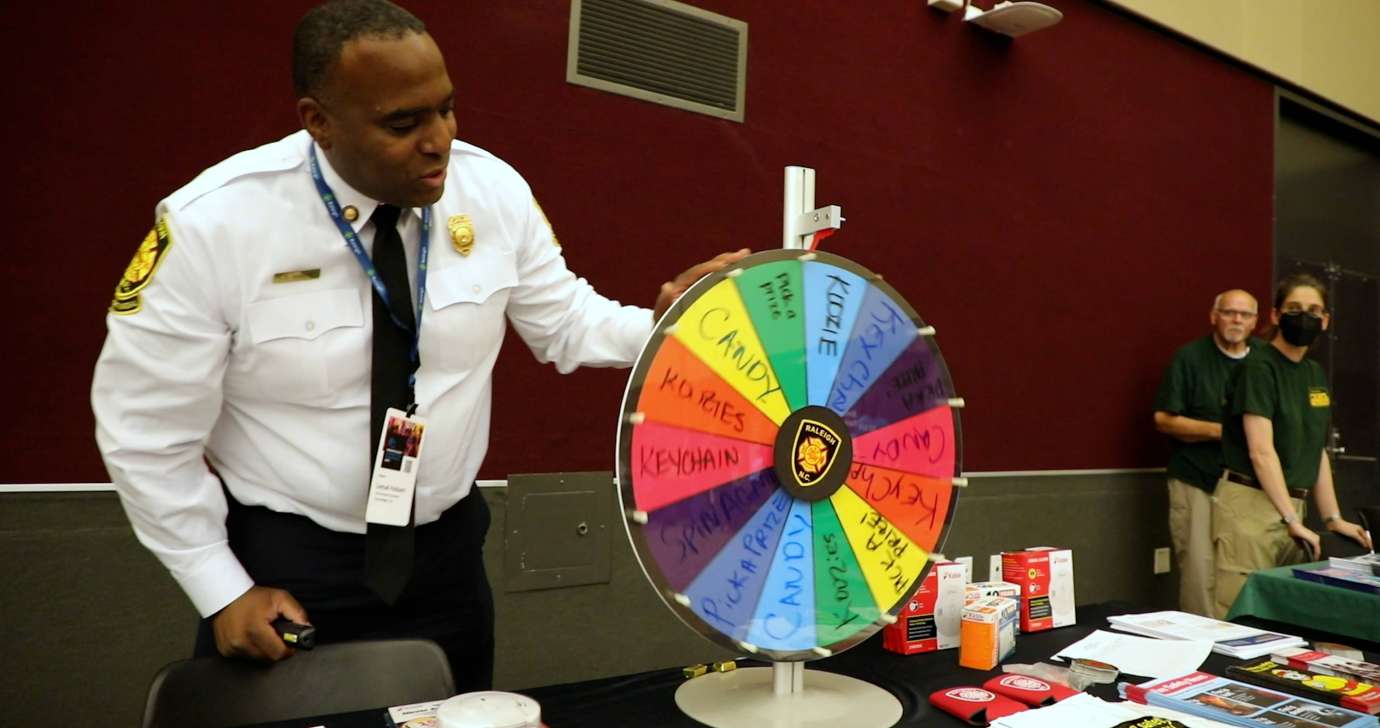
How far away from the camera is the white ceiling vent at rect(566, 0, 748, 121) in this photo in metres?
2.91

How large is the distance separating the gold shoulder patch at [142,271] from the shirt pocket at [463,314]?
0.34 m

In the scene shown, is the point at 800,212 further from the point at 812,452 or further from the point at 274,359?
the point at 274,359

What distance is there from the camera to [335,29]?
3.83ft

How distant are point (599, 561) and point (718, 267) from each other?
201 cm

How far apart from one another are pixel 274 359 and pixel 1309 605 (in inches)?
86.1

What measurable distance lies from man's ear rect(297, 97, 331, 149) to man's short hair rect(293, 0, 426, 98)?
0.01 metres

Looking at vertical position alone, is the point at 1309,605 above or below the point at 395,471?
below

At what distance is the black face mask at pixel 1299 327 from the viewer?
329cm

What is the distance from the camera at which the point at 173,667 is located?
3.82ft

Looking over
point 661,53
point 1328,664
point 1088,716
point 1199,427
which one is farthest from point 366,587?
point 1199,427

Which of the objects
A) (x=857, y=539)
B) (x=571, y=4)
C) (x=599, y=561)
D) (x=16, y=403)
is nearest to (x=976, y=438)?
(x=599, y=561)

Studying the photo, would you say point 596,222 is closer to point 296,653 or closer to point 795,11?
point 795,11

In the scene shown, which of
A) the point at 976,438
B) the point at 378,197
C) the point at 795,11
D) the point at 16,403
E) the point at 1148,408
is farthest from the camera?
the point at 1148,408

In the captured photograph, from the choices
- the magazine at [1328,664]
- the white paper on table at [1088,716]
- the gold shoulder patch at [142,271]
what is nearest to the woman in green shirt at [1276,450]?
the magazine at [1328,664]
